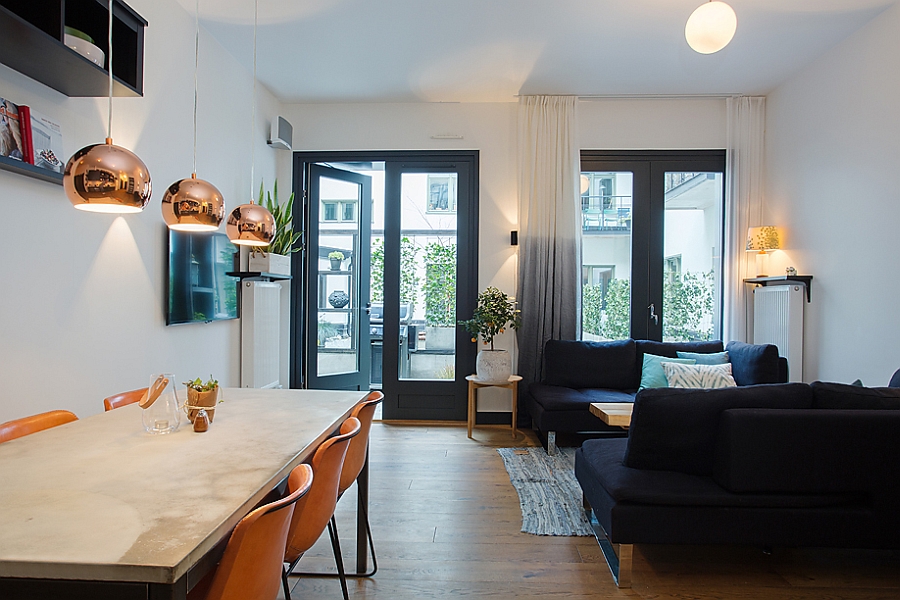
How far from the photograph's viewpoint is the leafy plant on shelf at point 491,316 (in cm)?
496

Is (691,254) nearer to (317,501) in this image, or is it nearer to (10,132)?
(317,501)

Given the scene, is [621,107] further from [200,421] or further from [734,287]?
[200,421]

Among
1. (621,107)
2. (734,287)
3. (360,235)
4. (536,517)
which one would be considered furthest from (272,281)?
(734,287)

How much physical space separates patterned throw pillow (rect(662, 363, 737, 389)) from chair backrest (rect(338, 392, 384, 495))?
2.90 m

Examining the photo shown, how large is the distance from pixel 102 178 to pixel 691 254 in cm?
513

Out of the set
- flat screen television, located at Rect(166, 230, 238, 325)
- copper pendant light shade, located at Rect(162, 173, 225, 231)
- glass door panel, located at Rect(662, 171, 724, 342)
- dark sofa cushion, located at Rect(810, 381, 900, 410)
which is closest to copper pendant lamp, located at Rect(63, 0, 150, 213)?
copper pendant light shade, located at Rect(162, 173, 225, 231)

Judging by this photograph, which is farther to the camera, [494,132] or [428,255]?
[428,255]

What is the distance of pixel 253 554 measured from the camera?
1.18 m

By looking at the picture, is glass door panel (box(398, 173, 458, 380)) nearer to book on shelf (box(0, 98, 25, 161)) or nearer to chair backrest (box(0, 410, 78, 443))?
book on shelf (box(0, 98, 25, 161))

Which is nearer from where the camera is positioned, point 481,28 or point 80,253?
point 80,253

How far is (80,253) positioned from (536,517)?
2.71 meters

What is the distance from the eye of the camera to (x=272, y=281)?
510cm

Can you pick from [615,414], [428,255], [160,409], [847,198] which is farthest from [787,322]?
[160,409]

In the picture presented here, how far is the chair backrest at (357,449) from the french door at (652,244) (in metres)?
3.60
